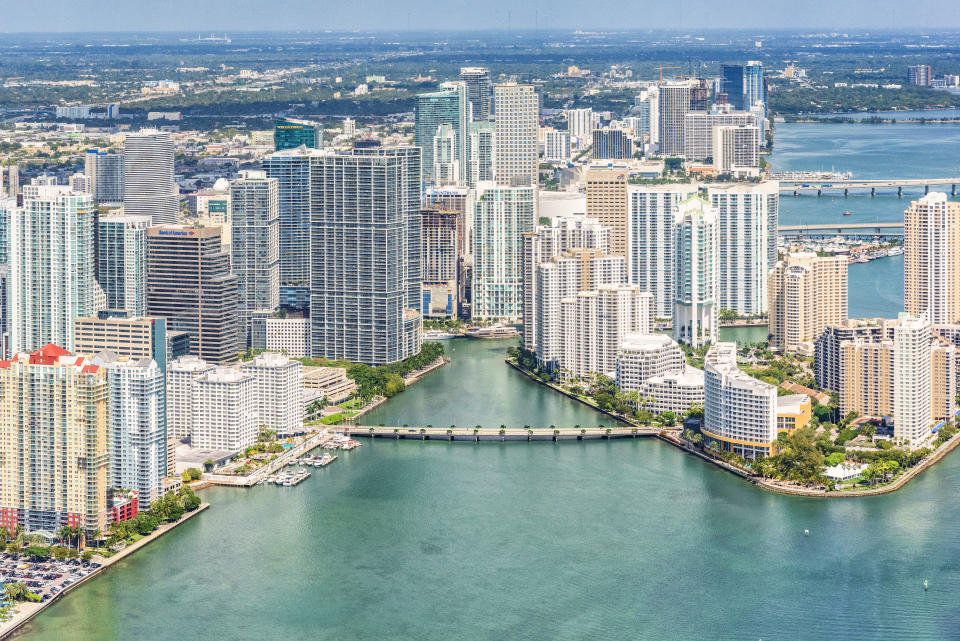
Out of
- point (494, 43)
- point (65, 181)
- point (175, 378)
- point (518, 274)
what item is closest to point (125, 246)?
point (175, 378)

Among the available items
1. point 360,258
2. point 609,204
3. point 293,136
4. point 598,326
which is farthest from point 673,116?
point 598,326

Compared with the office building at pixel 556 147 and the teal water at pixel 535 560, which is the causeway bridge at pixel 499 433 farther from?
the office building at pixel 556 147

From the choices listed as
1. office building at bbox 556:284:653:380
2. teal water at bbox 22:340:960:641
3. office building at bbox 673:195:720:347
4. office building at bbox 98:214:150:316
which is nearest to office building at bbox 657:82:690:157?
office building at bbox 673:195:720:347

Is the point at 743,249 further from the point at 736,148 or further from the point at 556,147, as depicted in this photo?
the point at 556,147

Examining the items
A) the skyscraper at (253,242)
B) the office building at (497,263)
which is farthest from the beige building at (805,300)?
the skyscraper at (253,242)

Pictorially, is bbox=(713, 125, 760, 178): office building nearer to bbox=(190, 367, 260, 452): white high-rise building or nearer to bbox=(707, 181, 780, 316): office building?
bbox=(707, 181, 780, 316): office building

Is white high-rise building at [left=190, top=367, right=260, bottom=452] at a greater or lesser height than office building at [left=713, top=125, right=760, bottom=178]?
lesser

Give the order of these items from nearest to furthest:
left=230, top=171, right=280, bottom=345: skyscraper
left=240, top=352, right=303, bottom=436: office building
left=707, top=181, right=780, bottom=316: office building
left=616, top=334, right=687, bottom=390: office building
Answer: left=240, top=352, right=303, bottom=436: office building
left=616, top=334, right=687, bottom=390: office building
left=230, top=171, right=280, bottom=345: skyscraper
left=707, top=181, right=780, bottom=316: office building
